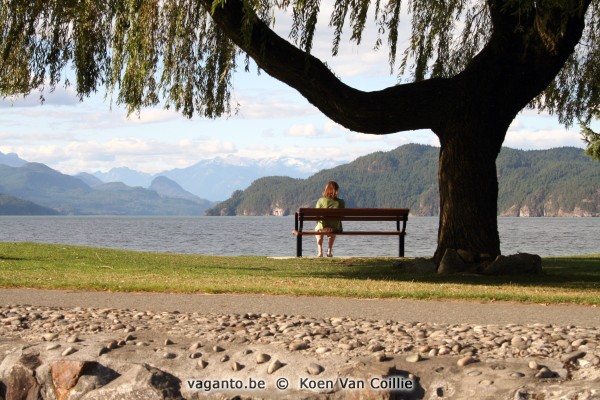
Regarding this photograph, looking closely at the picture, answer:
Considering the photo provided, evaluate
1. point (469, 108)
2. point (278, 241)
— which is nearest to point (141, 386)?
point (469, 108)

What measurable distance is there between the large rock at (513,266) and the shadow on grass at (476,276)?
0.16 meters

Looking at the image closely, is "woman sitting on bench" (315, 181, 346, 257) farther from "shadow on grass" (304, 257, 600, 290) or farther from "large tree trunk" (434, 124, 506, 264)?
"large tree trunk" (434, 124, 506, 264)

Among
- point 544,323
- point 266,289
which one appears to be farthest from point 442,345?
point 266,289

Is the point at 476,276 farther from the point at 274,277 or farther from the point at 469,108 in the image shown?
the point at 274,277

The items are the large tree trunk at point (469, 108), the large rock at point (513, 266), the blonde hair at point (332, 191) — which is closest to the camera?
the large rock at point (513, 266)

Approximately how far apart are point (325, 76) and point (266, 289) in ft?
16.2

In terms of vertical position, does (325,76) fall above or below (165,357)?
above

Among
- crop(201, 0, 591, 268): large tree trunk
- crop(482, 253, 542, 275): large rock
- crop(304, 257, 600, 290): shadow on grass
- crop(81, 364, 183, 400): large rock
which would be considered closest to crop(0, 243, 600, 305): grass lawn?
crop(304, 257, 600, 290): shadow on grass

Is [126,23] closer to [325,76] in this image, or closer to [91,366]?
[325,76]

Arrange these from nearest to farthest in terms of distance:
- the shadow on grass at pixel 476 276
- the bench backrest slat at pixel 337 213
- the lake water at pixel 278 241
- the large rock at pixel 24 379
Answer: the large rock at pixel 24 379 < the shadow on grass at pixel 476 276 < the bench backrest slat at pixel 337 213 < the lake water at pixel 278 241

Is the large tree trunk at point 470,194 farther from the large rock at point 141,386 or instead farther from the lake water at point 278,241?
the lake water at point 278,241

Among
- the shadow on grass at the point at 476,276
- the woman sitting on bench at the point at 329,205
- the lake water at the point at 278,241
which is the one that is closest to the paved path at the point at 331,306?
the shadow on grass at the point at 476,276

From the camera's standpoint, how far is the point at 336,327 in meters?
7.41
